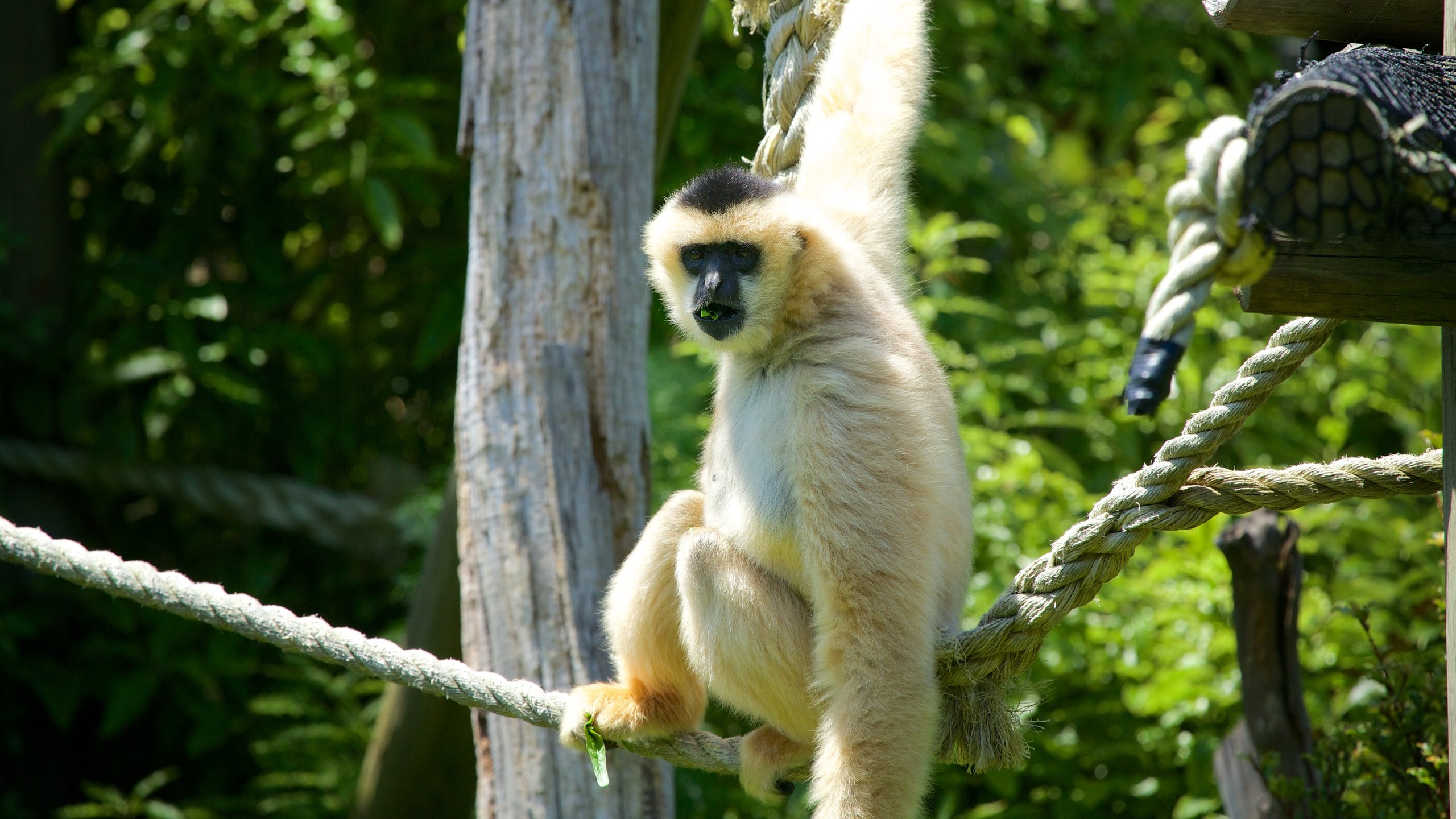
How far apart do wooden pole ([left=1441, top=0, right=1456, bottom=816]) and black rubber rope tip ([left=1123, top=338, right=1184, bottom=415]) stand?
90cm

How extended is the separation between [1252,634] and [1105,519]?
159 centimetres

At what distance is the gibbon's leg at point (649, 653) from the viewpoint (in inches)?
110

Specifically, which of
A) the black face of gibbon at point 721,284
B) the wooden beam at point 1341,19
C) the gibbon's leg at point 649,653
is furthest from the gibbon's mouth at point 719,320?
the wooden beam at point 1341,19

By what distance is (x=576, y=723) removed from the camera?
111 inches

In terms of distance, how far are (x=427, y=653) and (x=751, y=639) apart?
0.80 meters

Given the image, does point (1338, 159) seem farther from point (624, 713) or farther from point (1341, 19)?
point (624, 713)

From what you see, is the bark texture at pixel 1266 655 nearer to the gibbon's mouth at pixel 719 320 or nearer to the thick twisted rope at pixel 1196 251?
the gibbon's mouth at pixel 719 320

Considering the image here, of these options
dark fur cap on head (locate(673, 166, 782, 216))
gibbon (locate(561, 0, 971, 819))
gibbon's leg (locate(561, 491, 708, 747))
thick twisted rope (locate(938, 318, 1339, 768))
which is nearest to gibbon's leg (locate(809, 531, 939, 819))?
gibbon (locate(561, 0, 971, 819))

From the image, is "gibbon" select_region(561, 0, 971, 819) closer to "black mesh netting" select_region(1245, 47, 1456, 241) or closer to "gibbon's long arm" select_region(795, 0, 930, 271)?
"gibbon's long arm" select_region(795, 0, 930, 271)

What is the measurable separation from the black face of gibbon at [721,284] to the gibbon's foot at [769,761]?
1.00 metres

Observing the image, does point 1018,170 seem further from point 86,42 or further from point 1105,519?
point 86,42

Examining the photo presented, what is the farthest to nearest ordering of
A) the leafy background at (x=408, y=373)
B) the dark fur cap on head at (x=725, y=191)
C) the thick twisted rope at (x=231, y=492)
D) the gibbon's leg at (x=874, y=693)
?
1. the thick twisted rope at (x=231, y=492)
2. the leafy background at (x=408, y=373)
3. the dark fur cap on head at (x=725, y=191)
4. the gibbon's leg at (x=874, y=693)

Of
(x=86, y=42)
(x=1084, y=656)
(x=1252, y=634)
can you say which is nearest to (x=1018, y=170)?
(x=1084, y=656)

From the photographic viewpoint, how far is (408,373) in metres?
6.31
